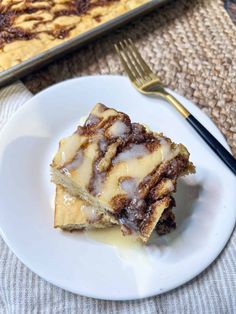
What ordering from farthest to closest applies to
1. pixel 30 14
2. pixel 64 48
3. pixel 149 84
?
pixel 30 14 → pixel 64 48 → pixel 149 84

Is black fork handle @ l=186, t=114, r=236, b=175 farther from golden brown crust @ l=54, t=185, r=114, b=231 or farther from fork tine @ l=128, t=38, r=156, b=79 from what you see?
golden brown crust @ l=54, t=185, r=114, b=231

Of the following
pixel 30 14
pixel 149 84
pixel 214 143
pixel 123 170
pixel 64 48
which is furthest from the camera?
pixel 30 14

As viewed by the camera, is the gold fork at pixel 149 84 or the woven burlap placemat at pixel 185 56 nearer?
the gold fork at pixel 149 84

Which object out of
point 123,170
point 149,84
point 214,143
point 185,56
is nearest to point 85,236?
point 123,170

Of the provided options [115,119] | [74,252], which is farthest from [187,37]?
[74,252]

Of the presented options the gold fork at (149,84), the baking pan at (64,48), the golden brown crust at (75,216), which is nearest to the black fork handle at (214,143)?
the gold fork at (149,84)

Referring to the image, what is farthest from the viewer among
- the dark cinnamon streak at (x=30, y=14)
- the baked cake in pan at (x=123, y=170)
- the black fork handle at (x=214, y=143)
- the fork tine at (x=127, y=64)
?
the dark cinnamon streak at (x=30, y=14)

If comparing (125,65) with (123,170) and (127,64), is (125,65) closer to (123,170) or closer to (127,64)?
(127,64)

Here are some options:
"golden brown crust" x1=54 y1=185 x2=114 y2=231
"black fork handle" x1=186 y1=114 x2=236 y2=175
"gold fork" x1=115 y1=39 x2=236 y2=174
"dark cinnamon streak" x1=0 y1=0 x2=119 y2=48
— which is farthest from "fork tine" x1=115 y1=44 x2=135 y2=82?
"golden brown crust" x1=54 y1=185 x2=114 y2=231

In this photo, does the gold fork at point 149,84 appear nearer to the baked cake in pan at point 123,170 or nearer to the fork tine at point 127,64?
the fork tine at point 127,64
